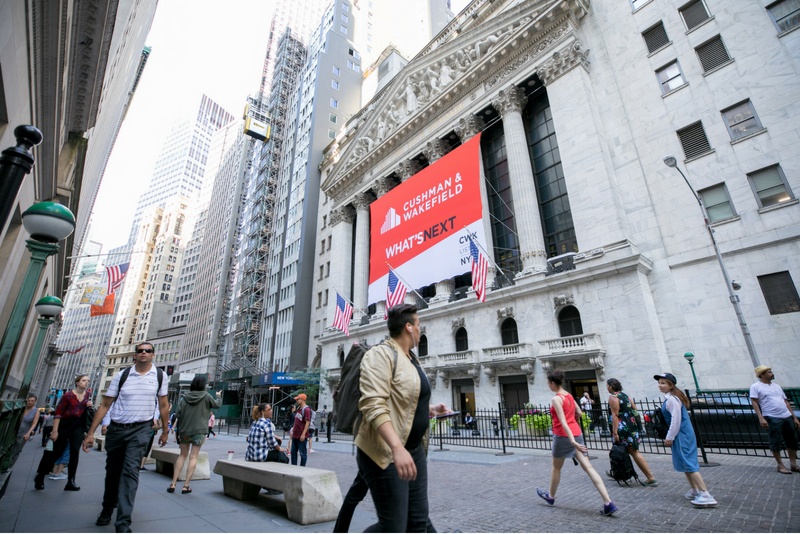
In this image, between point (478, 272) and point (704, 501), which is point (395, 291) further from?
point (704, 501)

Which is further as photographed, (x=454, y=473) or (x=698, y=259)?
(x=698, y=259)

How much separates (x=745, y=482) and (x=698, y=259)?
575 inches

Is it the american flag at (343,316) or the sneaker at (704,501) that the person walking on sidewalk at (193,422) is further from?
the american flag at (343,316)

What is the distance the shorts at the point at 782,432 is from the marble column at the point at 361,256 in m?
30.0

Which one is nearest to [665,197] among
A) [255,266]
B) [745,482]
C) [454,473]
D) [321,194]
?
[745,482]

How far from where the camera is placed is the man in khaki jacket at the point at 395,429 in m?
2.62

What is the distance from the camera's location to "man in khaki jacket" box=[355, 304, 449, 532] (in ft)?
8.59

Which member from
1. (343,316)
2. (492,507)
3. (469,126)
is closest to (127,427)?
(492,507)

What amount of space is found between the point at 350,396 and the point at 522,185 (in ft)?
81.5

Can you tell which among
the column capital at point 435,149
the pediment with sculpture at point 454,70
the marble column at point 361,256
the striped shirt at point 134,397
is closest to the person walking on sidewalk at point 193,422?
the striped shirt at point 134,397

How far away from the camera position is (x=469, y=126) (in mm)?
30812

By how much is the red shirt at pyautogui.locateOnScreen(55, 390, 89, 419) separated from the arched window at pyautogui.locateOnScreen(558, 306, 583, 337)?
20.9 meters

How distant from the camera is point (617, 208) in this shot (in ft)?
69.7

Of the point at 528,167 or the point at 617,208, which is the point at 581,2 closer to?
the point at 528,167
